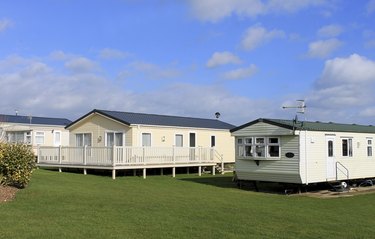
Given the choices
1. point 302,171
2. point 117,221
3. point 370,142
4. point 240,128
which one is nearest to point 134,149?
point 240,128

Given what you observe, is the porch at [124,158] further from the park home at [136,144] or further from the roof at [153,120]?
the roof at [153,120]

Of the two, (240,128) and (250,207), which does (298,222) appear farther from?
(240,128)

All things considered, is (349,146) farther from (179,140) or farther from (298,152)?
(179,140)

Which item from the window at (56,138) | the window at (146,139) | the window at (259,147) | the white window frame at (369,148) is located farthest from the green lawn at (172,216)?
the window at (56,138)

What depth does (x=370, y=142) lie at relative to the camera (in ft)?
80.0

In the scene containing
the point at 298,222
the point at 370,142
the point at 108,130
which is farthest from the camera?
the point at 108,130

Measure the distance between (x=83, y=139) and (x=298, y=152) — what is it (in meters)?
16.0

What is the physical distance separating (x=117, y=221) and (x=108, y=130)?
19.0 metres

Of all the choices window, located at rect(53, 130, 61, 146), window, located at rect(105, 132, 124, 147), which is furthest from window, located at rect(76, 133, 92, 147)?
window, located at rect(53, 130, 61, 146)

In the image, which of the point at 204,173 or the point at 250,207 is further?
the point at 204,173

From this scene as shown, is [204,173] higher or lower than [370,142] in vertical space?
lower

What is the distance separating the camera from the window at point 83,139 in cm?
3123

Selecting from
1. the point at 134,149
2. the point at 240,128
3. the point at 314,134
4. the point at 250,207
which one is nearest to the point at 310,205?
the point at 250,207

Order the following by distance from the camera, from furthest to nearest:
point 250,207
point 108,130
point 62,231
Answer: point 108,130
point 250,207
point 62,231
